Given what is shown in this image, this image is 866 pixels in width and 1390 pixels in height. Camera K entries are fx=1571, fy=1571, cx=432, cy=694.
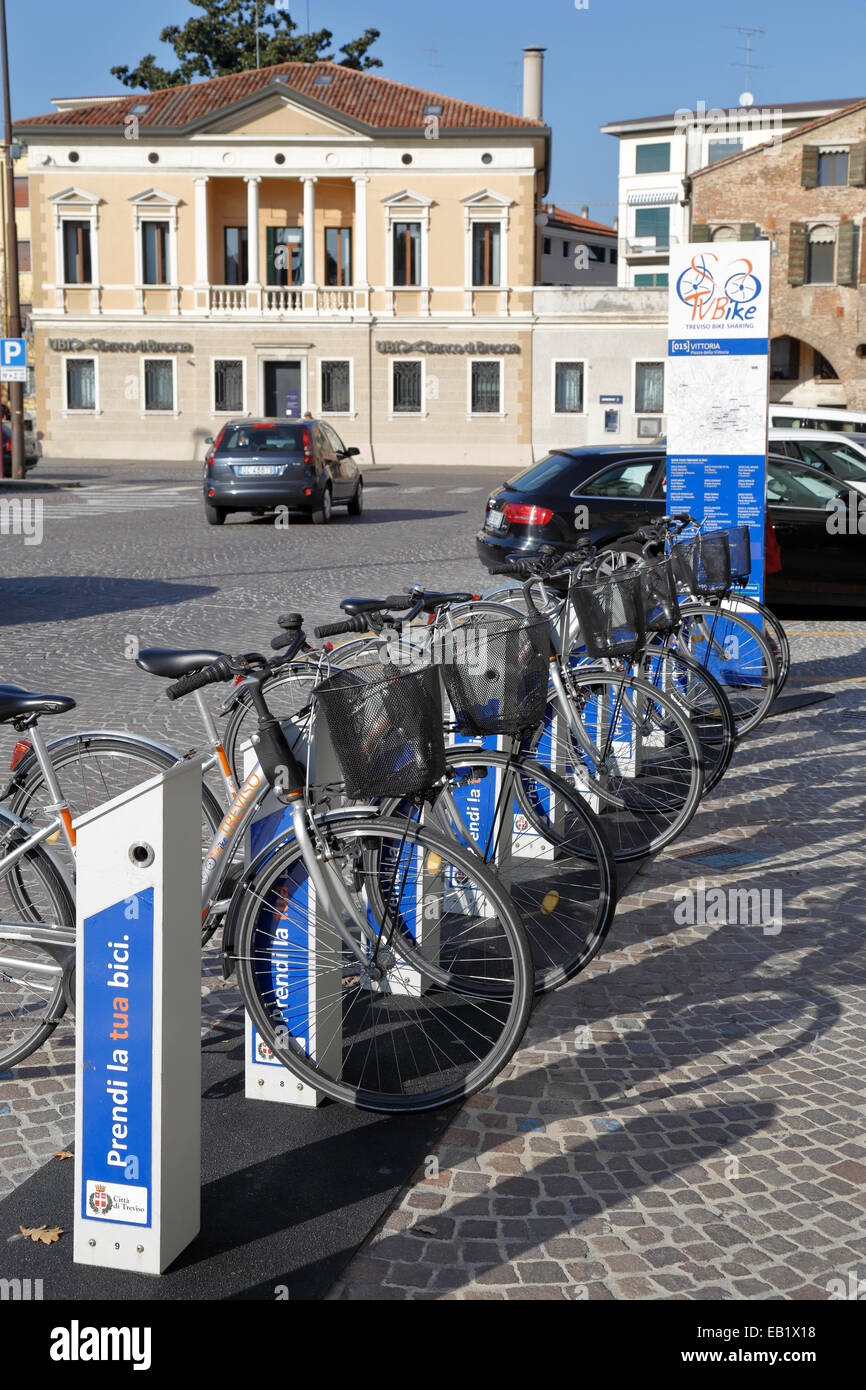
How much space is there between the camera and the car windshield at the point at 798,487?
43.4 feet

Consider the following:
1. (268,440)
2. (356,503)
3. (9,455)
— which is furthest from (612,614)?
(9,455)

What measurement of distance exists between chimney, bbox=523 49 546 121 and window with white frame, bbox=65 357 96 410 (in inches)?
761

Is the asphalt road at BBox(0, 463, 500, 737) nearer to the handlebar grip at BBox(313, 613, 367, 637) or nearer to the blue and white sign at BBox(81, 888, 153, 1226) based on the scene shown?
the handlebar grip at BBox(313, 613, 367, 637)

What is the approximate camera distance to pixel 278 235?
A: 49.0 m

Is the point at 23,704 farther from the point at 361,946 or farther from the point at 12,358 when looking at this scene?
the point at 12,358

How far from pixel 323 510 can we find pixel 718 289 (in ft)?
48.9

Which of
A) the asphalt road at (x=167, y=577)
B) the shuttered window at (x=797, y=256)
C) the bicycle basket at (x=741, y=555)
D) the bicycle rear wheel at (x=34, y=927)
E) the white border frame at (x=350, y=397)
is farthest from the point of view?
the shuttered window at (x=797, y=256)

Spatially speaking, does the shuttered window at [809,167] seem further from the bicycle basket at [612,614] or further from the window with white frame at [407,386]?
the bicycle basket at [612,614]

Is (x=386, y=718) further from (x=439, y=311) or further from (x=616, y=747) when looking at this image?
(x=439, y=311)

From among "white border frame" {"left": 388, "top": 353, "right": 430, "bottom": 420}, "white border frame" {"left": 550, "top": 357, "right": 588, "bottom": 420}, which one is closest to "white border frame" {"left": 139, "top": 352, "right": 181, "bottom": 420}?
"white border frame" {"left": 388, "top": 353, "right": 430, "bottom": 420}

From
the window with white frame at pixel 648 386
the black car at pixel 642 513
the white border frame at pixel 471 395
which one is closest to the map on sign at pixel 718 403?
the black car at pixel 642 513

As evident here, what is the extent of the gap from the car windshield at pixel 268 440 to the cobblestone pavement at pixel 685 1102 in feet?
52.3

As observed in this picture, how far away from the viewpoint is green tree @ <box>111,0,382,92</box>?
5766 cm

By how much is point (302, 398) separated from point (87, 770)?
44.0 metres
